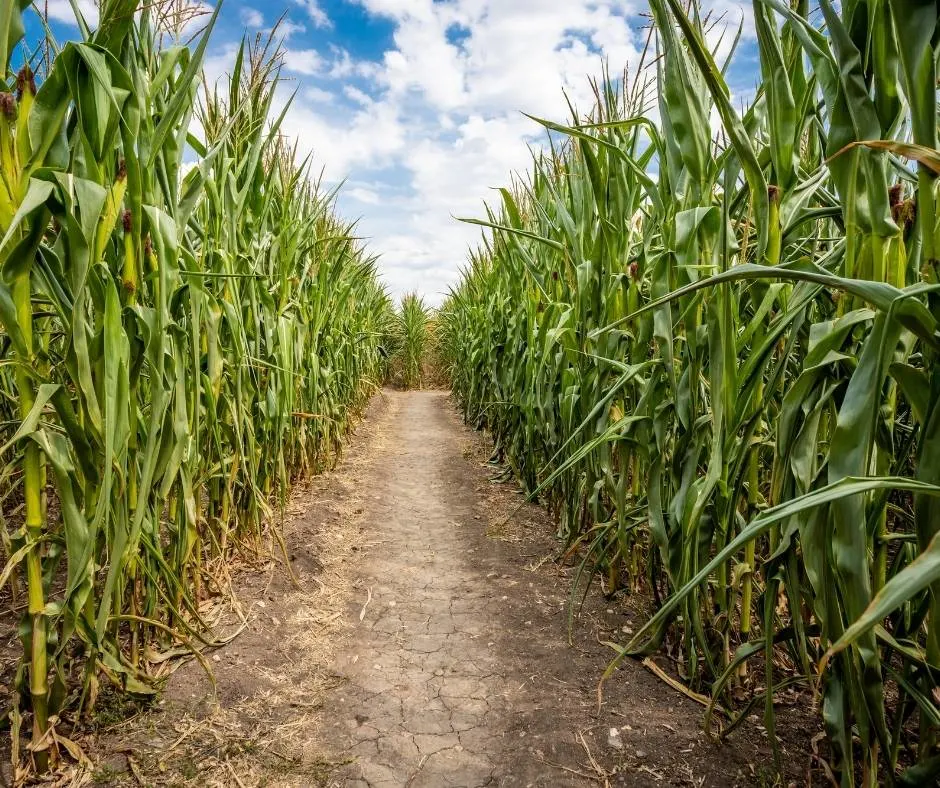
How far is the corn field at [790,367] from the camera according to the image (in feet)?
2.39

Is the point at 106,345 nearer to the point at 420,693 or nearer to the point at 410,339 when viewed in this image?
the point at 420,693

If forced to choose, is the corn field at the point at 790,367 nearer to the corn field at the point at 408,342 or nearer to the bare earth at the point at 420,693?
the bare earth at the point at 420,693

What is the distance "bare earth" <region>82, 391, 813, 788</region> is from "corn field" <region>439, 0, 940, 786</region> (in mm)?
216

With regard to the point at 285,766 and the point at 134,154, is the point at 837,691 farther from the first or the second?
the point at 134,154

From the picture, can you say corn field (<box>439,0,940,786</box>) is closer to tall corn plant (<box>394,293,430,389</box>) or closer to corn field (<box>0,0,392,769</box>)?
corn field (<box>0,0,392,769</box>)

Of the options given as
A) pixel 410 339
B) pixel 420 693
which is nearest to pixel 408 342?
pixel 410 339

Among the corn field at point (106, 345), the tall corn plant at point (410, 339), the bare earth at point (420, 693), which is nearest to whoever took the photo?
the corn field at point (106, 345)

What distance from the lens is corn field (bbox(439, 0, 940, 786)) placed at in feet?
2.39

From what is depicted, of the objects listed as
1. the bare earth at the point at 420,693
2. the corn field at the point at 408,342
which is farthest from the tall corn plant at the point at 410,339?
the bare earth at the point at 420,693

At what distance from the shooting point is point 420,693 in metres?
1.85

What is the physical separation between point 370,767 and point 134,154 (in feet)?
5.19

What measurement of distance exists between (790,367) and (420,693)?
4.83ft

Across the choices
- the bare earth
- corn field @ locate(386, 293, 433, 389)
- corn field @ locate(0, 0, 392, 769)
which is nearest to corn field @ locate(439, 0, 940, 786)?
the bare earth

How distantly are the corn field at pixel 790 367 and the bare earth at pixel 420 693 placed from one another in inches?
8.5
